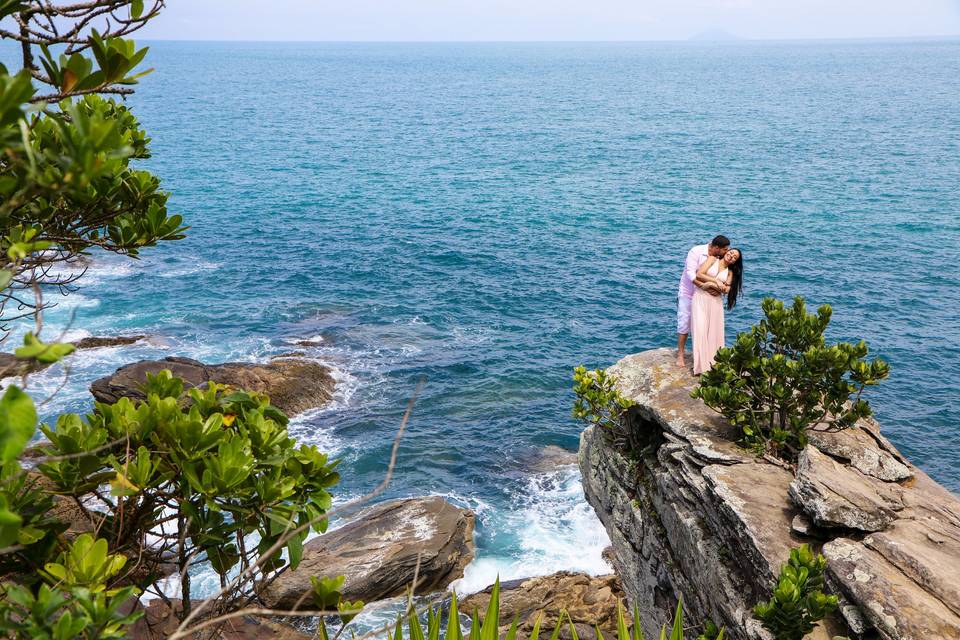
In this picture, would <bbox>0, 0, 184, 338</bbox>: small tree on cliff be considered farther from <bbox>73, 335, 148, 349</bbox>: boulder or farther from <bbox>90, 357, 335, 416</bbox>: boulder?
<bbox>73, 335, 148, 349</bbox>: boulder

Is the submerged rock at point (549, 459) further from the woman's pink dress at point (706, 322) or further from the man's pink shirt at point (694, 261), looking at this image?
the man's pink shirt at point (694, 261)

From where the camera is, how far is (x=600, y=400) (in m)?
13.5

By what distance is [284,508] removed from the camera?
5.24 meters

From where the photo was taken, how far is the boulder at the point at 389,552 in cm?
1856

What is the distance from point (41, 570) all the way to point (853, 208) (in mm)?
54615

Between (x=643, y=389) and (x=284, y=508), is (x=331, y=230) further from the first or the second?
(x=284, y=508)

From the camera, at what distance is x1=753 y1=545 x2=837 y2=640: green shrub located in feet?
26.7

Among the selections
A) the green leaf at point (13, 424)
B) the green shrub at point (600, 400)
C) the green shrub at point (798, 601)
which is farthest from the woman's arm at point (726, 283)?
the green leaf at point (13, 424)

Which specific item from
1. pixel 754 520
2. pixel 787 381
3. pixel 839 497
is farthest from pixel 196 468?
pixel 787 381

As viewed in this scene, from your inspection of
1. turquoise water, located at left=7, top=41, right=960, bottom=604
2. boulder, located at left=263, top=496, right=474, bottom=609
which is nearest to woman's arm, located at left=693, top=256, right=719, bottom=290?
boulder, located at left=263, top=496, right=474, bottom=609

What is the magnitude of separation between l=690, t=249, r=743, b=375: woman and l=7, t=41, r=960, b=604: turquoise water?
9.68 metres

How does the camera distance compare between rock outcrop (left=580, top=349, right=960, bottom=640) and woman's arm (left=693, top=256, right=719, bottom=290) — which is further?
woman's arm (left=693, top=256, right=719, bottom=290)

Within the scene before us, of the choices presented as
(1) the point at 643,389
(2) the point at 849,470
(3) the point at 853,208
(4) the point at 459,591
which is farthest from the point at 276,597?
(3) the point at 853,208

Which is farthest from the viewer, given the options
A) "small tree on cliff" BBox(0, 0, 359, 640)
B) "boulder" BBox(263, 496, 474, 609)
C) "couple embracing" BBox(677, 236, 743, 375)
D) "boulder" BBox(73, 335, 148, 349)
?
"boulder" BBox(73, 335, 148, 349)
